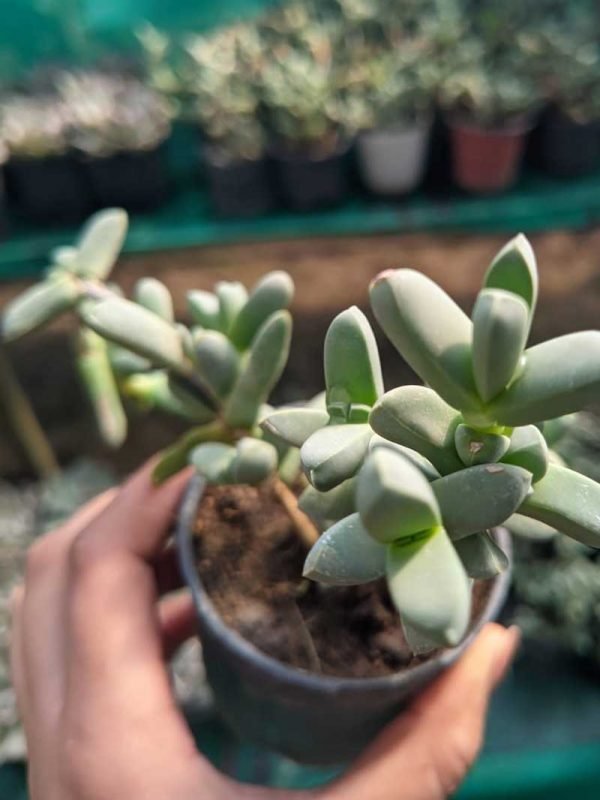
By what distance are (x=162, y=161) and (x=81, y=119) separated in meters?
0.15

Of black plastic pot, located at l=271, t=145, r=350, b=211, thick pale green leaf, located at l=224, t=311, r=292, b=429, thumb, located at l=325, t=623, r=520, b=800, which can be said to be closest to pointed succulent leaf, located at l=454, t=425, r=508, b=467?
thick pale green leaf, located at l=224, t=311, r=292, b=429

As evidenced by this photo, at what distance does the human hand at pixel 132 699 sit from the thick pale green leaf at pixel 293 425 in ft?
0.80

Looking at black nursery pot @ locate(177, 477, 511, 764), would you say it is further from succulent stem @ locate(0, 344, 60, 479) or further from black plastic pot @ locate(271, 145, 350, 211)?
succulent stem @ locate(0, 344, 60, 479)

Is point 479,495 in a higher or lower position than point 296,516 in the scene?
higher

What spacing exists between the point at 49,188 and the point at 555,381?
4.04 ft

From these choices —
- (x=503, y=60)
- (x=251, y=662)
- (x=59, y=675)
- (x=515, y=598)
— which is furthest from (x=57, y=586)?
(x=503, y=60)

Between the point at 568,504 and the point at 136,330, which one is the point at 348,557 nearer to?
the point at 568,504

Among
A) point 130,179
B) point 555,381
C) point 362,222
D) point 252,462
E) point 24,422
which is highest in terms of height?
point 555,381

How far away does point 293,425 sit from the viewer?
1.24 ft

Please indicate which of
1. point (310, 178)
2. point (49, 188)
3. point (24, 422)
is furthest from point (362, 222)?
point (24, 422)

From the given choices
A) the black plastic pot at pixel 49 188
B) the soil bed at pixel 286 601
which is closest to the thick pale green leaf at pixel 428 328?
the soil bed at pixel 286 601

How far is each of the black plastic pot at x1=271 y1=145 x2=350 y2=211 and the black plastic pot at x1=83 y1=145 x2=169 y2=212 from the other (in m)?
0.21

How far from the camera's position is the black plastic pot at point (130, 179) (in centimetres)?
133

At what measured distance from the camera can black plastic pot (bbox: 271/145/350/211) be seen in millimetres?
1302
